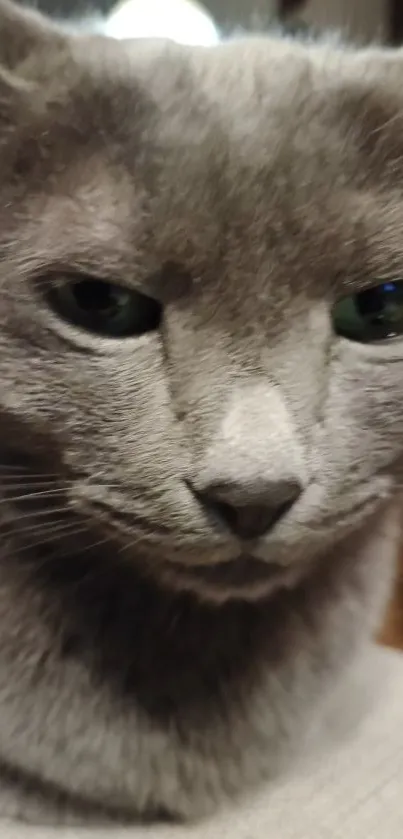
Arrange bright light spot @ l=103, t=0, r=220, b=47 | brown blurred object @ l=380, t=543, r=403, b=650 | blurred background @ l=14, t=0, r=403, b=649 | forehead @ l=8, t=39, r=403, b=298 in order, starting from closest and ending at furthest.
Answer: forehead @ l=8, t=39, r=403, b=298
blurred background @ l=14, t=0, r=403, b=649
bright light spot @ l=103, t=0, r=220, b=47
brown blurred object @ l=380, t=543, r=403, b=650

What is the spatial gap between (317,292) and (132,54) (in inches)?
6.1

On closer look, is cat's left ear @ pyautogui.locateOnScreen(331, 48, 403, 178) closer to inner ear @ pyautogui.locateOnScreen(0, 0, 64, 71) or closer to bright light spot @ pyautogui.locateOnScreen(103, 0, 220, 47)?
inner ear @ pyautogui.locateOnScreen(0, 0, 64, 71)

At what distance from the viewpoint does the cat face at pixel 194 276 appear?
0.45 m

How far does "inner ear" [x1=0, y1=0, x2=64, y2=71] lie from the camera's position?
464 millimetres

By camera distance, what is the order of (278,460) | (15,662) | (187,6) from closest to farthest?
(278,460), (15,662), (187,6)

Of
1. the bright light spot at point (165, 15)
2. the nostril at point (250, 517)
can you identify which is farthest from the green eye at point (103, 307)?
the bright light spot at point (165, 15)

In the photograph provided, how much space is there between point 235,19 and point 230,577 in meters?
0.96

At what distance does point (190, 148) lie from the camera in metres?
0.45

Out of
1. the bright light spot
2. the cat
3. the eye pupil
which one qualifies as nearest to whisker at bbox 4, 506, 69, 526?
the cat

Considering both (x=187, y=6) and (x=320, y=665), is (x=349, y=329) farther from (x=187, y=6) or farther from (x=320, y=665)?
(x=187, y=6)

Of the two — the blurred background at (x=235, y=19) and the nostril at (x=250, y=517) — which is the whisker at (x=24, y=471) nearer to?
the nostril at (x=250, y=517)

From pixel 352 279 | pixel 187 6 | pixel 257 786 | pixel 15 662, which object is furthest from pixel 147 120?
pixel 187 6

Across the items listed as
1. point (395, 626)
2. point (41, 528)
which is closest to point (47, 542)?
point (41, 528)

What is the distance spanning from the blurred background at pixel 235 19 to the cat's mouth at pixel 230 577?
316 millimetres
